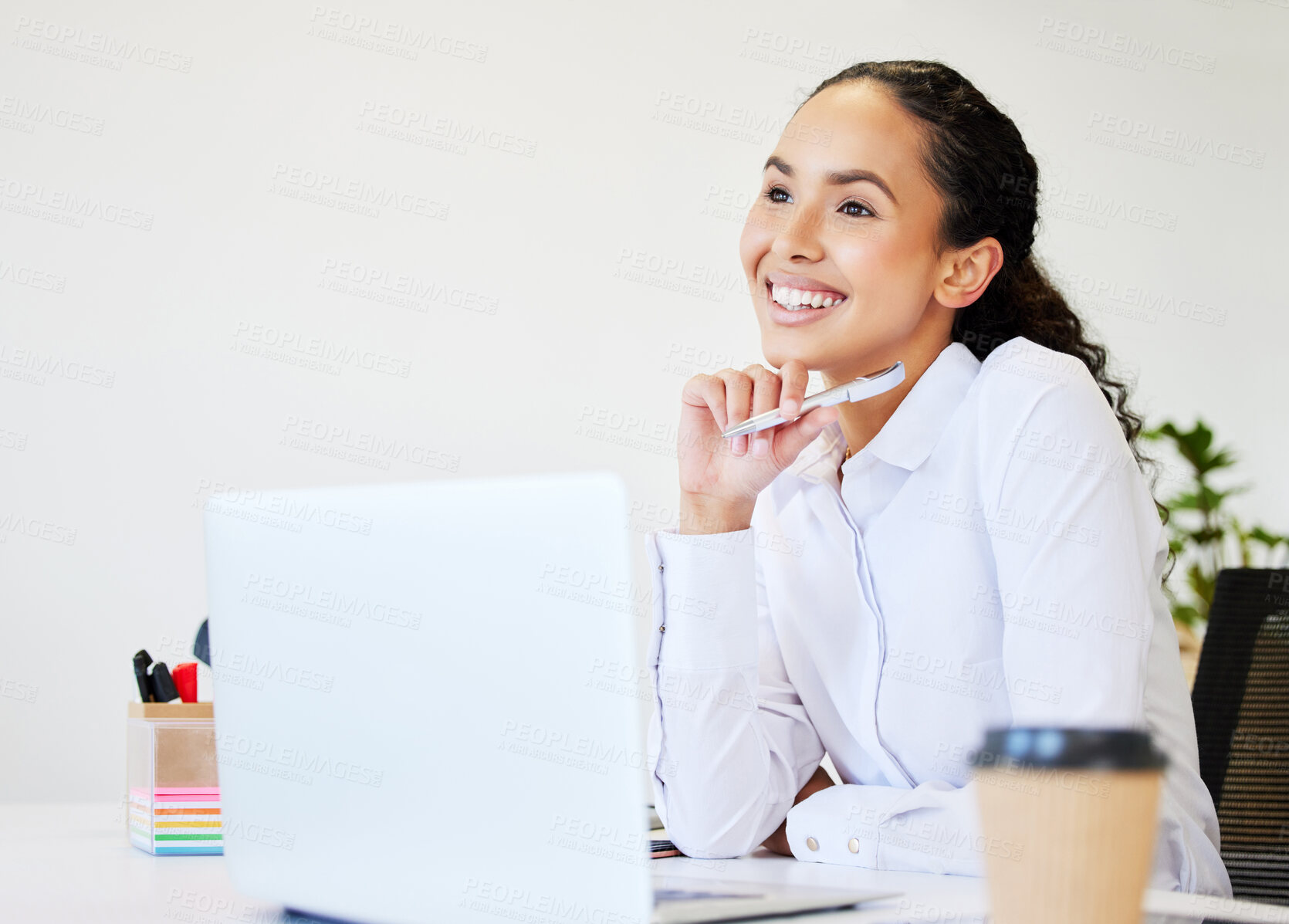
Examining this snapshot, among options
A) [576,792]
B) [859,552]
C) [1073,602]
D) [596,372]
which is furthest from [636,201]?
[576,792]

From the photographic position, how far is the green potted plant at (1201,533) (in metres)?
3.94

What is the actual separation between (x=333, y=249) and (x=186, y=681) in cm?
236

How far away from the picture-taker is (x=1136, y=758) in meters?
0.39

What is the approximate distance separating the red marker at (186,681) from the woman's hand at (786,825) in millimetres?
620

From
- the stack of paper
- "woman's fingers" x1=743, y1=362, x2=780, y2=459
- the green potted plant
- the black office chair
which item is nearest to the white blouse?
"woman's fingers" x1=743, y1=362, x2=780, y2=459

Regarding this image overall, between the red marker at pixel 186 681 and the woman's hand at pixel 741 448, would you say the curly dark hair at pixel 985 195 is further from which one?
the red marker at pixel 186 681

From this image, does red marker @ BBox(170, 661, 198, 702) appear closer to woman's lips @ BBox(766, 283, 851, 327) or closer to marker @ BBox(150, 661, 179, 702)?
marker @ BBox(150, 661, 179, 702)

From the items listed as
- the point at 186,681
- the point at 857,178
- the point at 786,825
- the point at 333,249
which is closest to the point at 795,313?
the point at 857,178

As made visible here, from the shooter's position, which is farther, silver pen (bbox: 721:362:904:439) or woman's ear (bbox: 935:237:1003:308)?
woman's ear (bbox: 935:237:1003:308)

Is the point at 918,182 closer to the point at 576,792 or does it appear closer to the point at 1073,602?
the point at 1073,602

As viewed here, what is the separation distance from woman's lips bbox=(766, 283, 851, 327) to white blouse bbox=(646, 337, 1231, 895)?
0.14 m

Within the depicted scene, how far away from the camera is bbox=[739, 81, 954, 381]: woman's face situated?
4.35 ft

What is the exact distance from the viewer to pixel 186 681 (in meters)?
1.20

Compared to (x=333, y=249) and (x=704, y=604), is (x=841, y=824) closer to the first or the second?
(x=704, y=604)
